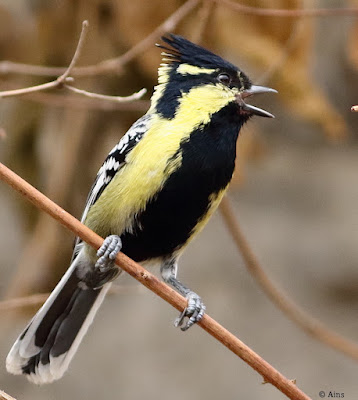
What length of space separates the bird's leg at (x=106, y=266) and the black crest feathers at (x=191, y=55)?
1.83 feet

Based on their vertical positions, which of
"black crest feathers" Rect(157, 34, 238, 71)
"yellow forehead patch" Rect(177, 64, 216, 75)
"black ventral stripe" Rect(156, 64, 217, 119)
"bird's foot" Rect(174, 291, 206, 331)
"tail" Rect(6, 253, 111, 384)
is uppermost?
"black crest feathers" Rect(157, 34, 238, 71)

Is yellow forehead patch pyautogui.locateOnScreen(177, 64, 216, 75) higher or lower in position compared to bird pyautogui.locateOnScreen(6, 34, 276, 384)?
higher

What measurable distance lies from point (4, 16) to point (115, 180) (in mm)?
1293

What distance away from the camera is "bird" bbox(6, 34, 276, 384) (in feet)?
6.66

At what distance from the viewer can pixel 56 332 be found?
233 cm

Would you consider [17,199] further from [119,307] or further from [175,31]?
[119,307]

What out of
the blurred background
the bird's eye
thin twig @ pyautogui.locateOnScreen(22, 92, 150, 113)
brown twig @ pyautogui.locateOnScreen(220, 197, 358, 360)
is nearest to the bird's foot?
brown twig @ pyautogui.locateOnScreen(220, 197, 358, 360)

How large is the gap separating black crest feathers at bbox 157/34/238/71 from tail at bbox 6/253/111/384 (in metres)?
0.68

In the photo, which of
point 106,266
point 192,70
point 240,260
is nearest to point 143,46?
point 192,70

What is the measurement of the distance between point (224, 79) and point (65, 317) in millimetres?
893

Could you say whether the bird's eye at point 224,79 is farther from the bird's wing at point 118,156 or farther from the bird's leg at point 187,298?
the bird's leg at point 187,298

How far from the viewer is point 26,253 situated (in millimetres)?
3371

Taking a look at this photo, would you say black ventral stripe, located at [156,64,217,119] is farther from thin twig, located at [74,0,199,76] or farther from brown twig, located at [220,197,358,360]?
brown twig, located at [220,197,358,360]

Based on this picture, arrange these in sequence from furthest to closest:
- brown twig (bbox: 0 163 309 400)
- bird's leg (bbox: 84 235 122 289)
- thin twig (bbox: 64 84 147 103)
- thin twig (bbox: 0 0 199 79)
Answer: thin twig (bbox: 0 0 199 79) < bird's leg (bbox: 84 235 122 289) < thin twig (bbox: 64 84 147 103) < brown twig (bbox: 0 163 309 400)
